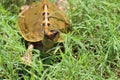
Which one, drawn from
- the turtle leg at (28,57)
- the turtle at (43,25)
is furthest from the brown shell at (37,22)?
the turtle leg at (28,57)

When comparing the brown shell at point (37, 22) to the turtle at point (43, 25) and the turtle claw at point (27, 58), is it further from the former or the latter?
the turtle claw at point (27, 58)

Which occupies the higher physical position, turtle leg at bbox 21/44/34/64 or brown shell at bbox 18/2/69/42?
brown shell at bbox 18/2/69/42

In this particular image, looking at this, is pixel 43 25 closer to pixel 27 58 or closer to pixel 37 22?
pixel 37 22

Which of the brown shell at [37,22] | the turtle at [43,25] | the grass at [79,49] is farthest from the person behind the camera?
the brown shell at [37,22]

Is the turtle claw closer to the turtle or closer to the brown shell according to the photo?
the turtle

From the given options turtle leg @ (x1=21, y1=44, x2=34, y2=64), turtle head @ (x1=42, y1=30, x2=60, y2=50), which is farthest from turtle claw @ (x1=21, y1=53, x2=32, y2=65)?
turtle head @ (x1=42, y1=30, x2=60, y2=50)

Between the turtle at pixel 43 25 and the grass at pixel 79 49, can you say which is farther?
the turtle at pixel 43 25

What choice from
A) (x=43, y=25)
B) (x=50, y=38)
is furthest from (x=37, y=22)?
(x=50, y=38)
